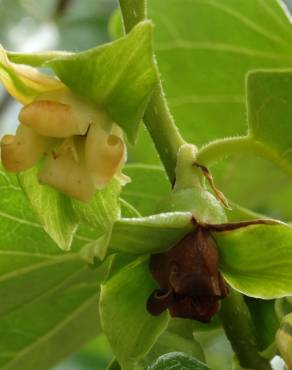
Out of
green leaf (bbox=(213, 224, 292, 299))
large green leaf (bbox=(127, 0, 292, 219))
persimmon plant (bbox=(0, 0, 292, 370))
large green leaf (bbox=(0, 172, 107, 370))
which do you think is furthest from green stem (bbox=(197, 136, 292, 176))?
large green leaf (bbox=(127, 0, 292, 219))

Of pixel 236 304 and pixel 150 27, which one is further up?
pixel 150 27

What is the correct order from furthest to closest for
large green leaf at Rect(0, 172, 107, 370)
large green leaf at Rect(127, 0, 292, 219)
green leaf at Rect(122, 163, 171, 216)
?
large green leaf at Rect(127, 0, 292, 219), green leaf at Rect(122, 163, 171, 216), large green leaf at Rect(0, 172, 107, 370)

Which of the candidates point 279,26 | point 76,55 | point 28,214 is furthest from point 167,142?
point 279,26

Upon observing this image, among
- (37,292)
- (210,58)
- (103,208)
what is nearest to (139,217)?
(103,208)

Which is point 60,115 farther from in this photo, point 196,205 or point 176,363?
point 176,363

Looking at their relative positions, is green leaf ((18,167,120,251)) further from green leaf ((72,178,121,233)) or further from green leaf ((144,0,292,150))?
green leaf ((144,0,292,150))

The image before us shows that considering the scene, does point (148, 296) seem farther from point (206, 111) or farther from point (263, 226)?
point (206, 111)
